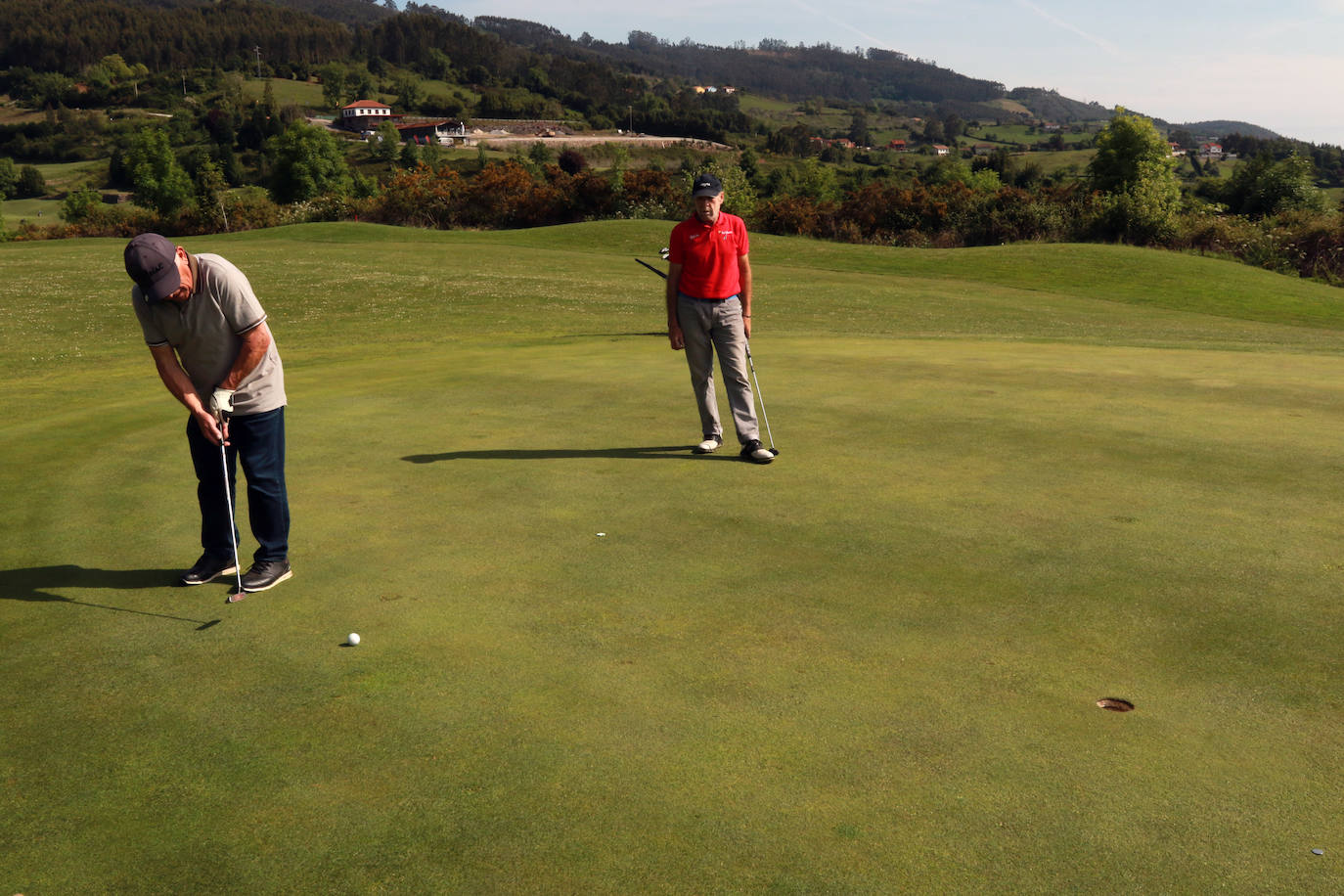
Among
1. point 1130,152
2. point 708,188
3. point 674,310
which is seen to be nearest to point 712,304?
point 674,310

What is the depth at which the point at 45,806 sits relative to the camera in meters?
3.80

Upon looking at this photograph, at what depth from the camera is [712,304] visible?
30.1 ft

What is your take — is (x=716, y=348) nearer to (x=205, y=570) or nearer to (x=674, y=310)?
(x=674, y=310)

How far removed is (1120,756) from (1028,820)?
0.65 m

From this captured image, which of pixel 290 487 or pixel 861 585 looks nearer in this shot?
pixel 861 585

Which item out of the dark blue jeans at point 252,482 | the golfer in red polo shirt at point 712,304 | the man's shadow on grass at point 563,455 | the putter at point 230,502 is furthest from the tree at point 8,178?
the putter at point 230,502

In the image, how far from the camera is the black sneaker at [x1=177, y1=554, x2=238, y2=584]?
20.6 feet

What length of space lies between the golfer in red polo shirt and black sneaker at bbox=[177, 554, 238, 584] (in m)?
4.16

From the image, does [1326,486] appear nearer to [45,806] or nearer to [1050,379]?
[1050,379]

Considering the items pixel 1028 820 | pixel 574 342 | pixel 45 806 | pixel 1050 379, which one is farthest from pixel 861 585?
pixel 574 342

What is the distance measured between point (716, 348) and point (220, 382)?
4.59m

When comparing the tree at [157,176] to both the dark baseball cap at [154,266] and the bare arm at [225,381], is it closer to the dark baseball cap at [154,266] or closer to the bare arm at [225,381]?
the bare arm at [225,381]

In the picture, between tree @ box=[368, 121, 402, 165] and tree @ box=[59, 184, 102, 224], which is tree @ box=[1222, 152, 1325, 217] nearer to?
tree @ box=[59, 184, 102, 224]

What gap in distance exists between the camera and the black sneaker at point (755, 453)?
8625 millimetres
